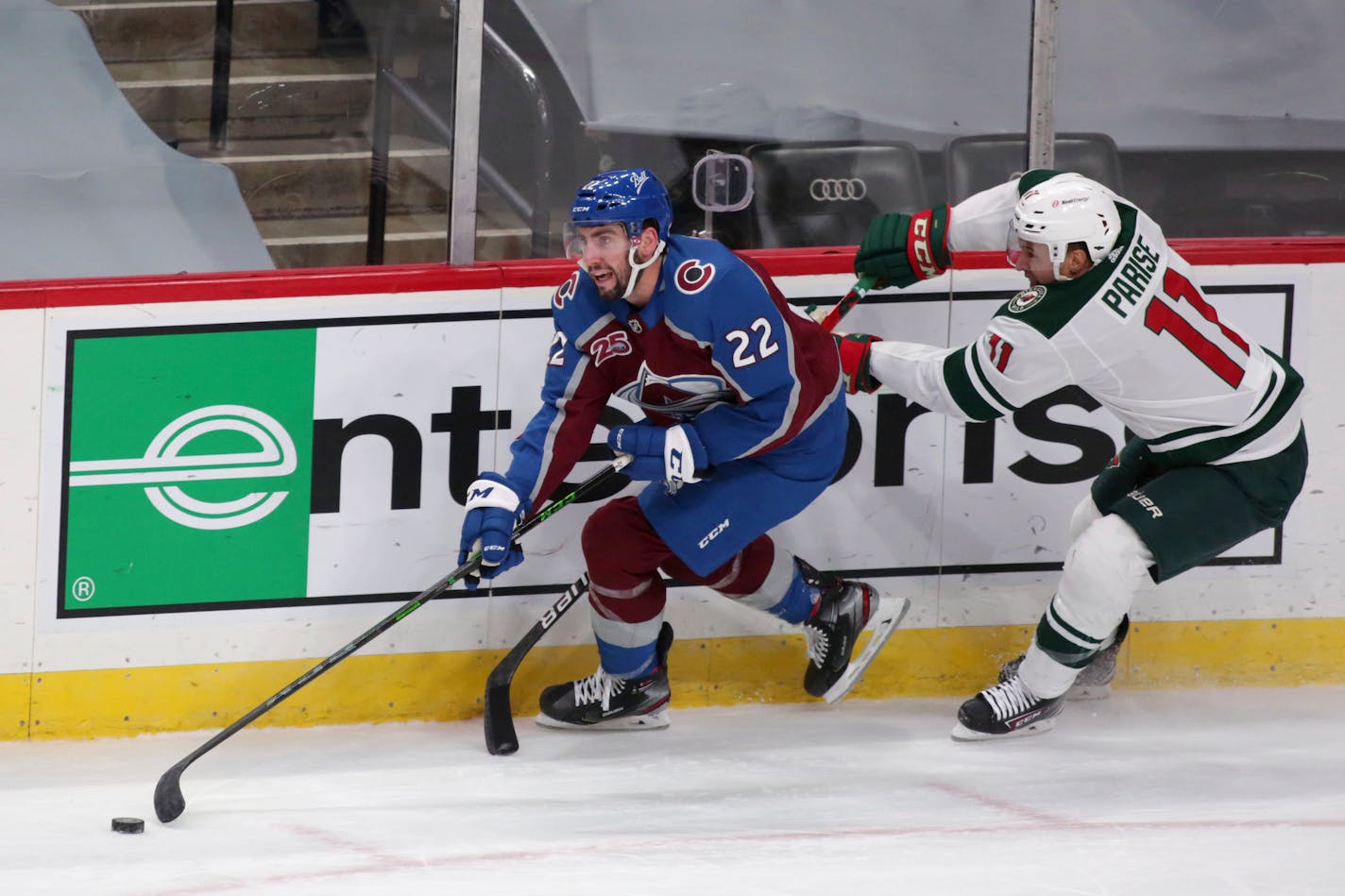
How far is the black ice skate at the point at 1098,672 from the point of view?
357 centimetres

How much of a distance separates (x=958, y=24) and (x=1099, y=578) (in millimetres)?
1292

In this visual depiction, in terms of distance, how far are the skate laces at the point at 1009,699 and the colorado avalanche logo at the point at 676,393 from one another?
819 millimetres

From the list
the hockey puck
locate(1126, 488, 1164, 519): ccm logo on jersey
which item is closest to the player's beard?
locate(1126, 488, 1164, 519): ccm logo on jersey

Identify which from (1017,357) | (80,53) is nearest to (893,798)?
(1017,357)

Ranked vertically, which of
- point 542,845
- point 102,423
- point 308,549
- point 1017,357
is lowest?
point 542,845

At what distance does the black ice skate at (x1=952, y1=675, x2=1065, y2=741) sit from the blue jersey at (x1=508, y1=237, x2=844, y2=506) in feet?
2.20

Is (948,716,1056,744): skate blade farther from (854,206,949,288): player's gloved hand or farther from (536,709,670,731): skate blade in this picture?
(854,206,949,288): player's gloved hand

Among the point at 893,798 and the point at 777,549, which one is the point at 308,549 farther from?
the point at 893,798

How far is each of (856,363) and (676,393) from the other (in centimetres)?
36

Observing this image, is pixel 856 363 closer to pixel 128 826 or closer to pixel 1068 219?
pixel 1068 219

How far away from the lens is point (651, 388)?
3193 millimetres

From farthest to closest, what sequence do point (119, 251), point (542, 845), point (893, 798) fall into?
point (119, 251)
point (893, 798)
point (542, 845)

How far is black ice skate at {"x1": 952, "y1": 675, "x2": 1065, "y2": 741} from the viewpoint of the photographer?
3.35m

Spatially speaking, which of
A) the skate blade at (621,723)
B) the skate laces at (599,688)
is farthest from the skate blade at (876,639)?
the skate laces at (599,688)
